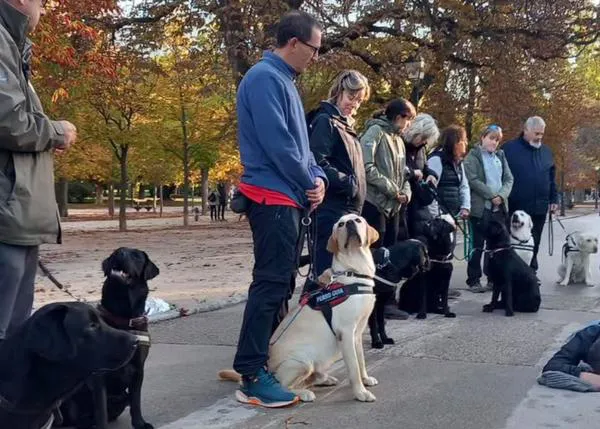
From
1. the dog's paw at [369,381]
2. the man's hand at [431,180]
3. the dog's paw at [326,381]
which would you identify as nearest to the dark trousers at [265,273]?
the dog's paw at [326,381]

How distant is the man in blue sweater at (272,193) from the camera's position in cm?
445

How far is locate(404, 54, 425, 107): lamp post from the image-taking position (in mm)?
17312

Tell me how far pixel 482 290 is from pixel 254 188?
222 inches

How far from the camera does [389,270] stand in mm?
6336

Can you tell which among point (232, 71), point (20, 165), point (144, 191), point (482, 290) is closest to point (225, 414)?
point (20, 165)

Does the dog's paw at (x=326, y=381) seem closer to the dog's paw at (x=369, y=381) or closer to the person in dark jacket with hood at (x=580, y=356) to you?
the dog's paw at (x=369, y=381)

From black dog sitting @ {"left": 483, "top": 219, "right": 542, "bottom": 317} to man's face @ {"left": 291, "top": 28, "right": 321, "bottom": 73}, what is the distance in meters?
4.15

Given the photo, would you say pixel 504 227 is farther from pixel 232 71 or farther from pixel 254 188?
pixel 232 71

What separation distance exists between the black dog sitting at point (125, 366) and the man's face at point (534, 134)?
645 centimetres

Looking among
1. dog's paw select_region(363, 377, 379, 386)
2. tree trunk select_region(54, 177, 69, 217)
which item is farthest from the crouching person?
tree trunk select_region(54, 177, 69, 217)

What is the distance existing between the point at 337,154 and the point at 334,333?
5.20 ft

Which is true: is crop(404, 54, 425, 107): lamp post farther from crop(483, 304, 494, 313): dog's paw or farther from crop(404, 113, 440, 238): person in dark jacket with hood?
crop(483, 304, 494, 313): dog's paw

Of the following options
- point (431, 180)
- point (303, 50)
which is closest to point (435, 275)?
point (431, 180)

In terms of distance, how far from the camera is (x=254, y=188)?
4535mm
